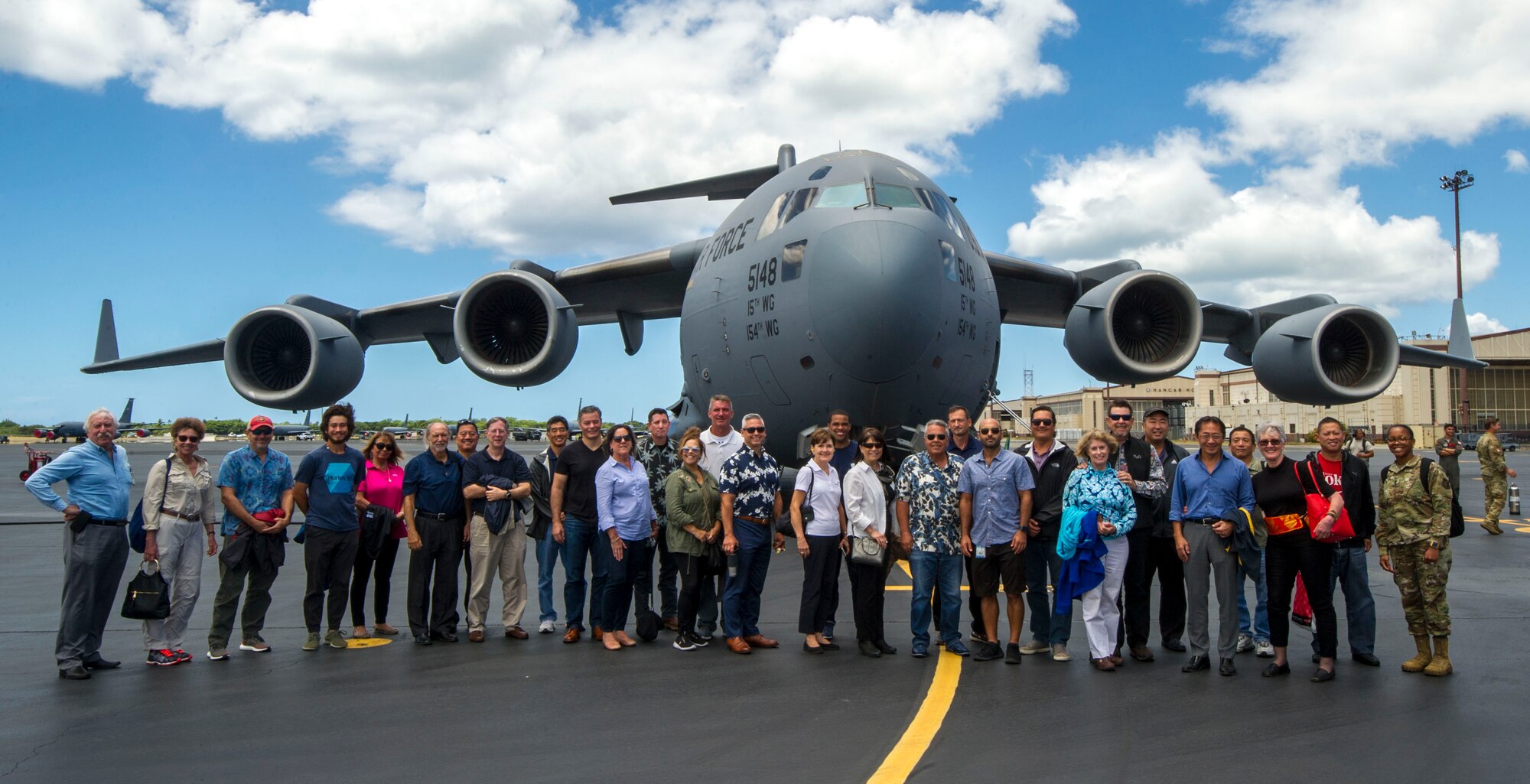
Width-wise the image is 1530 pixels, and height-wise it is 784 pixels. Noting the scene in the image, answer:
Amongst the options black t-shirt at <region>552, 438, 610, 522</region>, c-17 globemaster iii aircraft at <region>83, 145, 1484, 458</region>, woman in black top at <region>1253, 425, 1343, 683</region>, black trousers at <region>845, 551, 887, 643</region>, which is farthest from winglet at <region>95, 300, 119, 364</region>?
woman in black top at <region>1253, 425, 1343, 683</region>

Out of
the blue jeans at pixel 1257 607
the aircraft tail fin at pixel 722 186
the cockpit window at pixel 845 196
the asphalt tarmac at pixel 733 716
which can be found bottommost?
the asphalt tarmac at pixel 733 716

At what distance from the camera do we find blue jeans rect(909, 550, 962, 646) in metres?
5.75

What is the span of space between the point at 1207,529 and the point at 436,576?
477 cm

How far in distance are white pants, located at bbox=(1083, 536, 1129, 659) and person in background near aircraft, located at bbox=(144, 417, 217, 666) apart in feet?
16.8

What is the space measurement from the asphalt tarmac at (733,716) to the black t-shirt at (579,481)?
0.84m

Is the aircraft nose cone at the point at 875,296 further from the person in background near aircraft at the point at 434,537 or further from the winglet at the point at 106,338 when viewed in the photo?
the winglet at the point at 106,338

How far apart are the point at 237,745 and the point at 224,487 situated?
2.34m

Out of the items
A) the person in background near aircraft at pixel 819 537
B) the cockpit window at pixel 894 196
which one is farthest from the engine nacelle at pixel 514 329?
the person in background near aircraft at pixel 819 537

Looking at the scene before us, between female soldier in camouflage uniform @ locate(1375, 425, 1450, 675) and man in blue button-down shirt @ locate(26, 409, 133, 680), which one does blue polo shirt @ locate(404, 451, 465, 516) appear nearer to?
man in blue button-down shirt @ locate(26, 409, 133, 680)

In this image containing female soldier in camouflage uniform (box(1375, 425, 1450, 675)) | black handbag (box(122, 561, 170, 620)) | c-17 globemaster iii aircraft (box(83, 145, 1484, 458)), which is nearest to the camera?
female soldier in camouflage uniform (box(1375, 425, 1450, 675))

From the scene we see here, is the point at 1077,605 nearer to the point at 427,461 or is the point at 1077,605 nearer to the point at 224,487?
the point at 427,461

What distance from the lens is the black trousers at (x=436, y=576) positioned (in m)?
6.29

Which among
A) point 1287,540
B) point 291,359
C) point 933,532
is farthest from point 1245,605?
point 291,359

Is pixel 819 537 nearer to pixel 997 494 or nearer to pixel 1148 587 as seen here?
pixel 997 494
